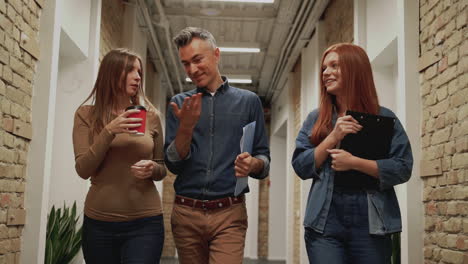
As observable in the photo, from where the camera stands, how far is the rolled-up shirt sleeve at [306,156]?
196 centimetres

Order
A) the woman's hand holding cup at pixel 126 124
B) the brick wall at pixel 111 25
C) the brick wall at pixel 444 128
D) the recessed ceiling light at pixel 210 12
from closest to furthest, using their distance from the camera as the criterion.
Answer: the woman's hand holding cup at pixel 126 124, the brick wall at pixel 444 128, the brick wall at pixel 111 25, the recessed ceiling light at pixel 210 12

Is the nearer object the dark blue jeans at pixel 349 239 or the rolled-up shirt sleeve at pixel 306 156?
the dark blue jeans at pixel 349 239

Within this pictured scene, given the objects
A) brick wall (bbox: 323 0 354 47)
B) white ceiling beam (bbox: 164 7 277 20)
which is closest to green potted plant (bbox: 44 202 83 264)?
brick wall (bbox: 323 0 354 47)

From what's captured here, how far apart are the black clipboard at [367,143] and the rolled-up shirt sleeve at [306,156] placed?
0.10m

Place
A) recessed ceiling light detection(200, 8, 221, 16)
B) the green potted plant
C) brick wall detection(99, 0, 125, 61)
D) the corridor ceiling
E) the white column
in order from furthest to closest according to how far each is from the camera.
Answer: recessed ceiling light detection(200, 8, 221, 16) → the corridor ceiling → brick wall detection(99, 0, 125, 61) → the green potted plant → the white column

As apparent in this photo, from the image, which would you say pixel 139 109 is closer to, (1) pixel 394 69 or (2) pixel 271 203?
(1) pixel 394 69

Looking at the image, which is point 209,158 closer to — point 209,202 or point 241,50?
point 209,202

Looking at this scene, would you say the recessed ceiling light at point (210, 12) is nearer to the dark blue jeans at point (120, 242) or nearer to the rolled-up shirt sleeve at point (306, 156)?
the rolled-up shirt sleeve at point (306, 156)

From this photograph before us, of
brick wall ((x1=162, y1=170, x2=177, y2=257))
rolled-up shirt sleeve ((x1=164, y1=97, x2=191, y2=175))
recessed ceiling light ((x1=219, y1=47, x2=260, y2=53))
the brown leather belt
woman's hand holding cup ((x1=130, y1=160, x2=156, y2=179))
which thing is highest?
recessed ceiling light ((x1=219, y1=47, x2=260, y2=53))

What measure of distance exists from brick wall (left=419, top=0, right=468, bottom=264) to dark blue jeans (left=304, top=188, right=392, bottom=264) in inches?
41.0

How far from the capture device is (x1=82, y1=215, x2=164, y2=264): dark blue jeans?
1993mm

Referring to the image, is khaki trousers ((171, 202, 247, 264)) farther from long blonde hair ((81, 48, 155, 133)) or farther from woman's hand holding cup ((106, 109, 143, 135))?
long blonde hair ((81, 48, 155, 133))

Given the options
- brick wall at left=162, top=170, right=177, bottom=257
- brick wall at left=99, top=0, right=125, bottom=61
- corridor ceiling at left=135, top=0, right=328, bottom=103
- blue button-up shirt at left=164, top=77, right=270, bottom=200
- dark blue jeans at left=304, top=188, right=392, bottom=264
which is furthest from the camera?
brick wall at left=162, top=170, right=177, bottom=257

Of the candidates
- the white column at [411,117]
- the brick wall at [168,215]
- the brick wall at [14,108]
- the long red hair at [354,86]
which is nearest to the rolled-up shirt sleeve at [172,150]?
the long red hair at [354,86]
